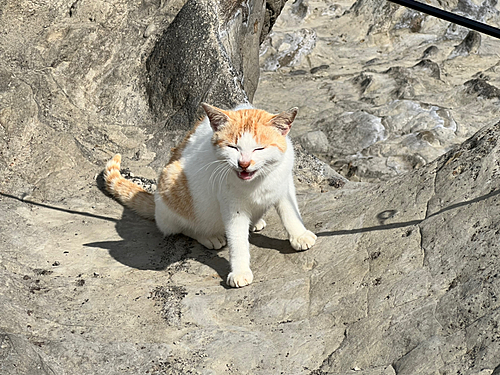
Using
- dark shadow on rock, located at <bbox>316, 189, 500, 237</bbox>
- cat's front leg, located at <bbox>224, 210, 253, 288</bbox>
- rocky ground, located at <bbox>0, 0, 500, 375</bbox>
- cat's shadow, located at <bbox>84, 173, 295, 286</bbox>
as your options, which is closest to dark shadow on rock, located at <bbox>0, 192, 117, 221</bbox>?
rocky ground, located at <bbox>0, 0, 500, 375</bbox>

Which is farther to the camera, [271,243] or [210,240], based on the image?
[210,240]

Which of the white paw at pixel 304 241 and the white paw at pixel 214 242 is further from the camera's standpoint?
the white paw at pixel 214 242

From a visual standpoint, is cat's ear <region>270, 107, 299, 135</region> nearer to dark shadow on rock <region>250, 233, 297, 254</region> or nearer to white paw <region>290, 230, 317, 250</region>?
white paw <region>290, 230, 317, 250</region>

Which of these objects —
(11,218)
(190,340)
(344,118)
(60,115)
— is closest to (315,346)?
(190,340)

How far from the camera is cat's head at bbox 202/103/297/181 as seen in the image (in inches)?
119

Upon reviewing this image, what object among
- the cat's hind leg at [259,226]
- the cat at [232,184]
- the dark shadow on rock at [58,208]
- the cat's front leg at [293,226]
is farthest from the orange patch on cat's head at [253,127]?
the dark shadow on rock at [58,208]

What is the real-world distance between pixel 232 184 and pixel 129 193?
128 cm

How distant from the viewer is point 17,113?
4.51 meters

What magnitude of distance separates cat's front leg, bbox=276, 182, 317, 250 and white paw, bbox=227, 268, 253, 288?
38 cm

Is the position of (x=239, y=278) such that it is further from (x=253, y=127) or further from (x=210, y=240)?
(x=253, y=127)

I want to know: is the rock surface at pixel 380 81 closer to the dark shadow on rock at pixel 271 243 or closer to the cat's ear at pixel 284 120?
the dark shadow on rock at pixel 271 243

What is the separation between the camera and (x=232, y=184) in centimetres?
328

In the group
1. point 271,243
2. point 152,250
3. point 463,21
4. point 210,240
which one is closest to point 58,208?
point 152,250

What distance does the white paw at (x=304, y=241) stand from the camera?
Result: 344cm
